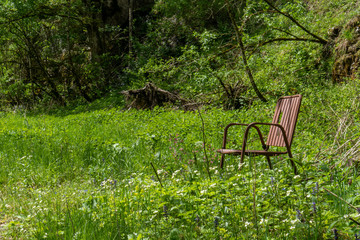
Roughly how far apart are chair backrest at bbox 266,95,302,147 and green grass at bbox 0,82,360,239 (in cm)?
27

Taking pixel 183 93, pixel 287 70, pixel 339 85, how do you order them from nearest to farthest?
pixel 339 85 → pixel 287 70 → pixel 183 93

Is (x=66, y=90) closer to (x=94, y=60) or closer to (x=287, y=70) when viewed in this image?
(x=94, y=60)

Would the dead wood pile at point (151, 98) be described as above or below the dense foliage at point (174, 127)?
below

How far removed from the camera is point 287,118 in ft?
13.6

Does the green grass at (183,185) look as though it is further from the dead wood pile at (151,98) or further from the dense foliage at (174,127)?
the dead wood pile at (151,98)

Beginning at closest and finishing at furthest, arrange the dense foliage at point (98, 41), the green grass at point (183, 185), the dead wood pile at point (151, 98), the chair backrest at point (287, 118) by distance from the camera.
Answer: the green grass at point (183, 185) < the chair backrest at point (287, 118) < the dead wood pile at point (151, 98) < the dense foliage at point (98, 41)

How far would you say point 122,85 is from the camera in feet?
59.7

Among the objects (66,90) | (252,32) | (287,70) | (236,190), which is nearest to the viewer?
(236,190)

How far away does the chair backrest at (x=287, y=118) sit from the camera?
395 centimetres

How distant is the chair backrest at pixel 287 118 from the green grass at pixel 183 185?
10.6 inches

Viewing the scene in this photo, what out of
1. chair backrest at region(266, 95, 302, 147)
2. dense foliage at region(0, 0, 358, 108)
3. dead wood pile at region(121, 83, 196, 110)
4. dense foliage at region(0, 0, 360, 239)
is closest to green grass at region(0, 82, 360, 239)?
dense foliage at region(0, 0, 360, 239)

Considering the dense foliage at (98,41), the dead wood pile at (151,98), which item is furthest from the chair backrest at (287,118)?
the dead wood pile at (151,98)

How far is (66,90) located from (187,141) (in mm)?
15151

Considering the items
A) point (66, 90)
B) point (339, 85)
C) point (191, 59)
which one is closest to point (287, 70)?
point (339, 85)
